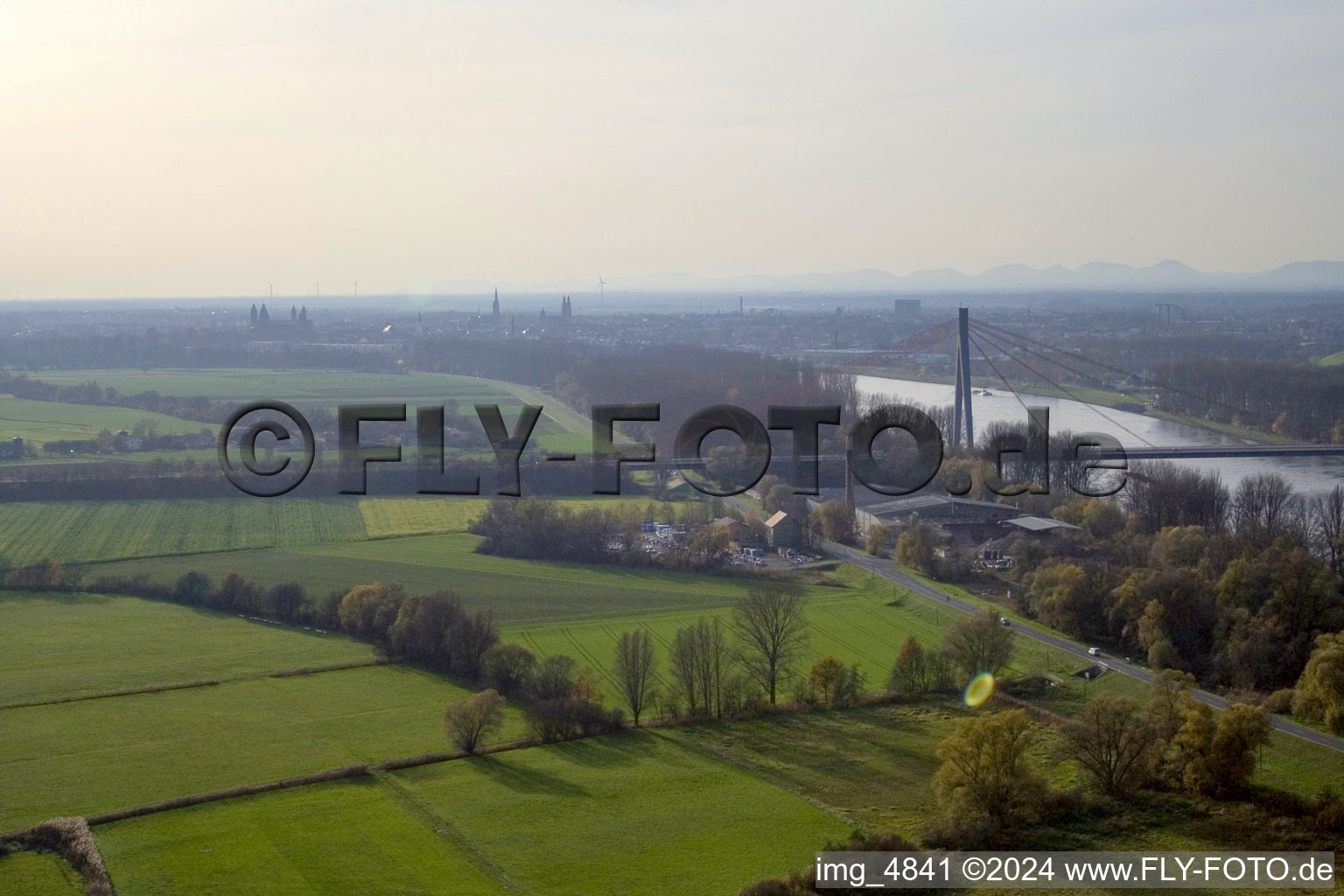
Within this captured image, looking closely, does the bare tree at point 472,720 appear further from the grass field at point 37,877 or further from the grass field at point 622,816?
the grass field at point 37,877

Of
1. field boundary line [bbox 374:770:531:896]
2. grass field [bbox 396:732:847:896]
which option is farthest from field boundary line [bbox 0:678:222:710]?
grass field [bbox 396:732:847:896]

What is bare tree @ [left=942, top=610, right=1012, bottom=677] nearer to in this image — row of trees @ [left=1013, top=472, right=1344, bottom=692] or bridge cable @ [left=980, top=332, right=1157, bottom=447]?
row of trees @ [left=1013, top=472, right=1344, bottom=692]

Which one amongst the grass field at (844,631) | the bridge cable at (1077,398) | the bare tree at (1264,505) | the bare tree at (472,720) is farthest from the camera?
the bridge cable at (1077,398)

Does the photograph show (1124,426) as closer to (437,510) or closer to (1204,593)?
(437,510)

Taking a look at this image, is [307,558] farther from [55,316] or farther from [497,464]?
[55,316]

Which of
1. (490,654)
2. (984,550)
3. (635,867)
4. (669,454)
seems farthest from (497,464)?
(635,867)

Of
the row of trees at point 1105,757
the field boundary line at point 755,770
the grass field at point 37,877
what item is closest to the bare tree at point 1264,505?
the row of trees at point 1105,757

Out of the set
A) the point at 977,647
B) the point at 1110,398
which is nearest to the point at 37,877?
the point at 977,647
